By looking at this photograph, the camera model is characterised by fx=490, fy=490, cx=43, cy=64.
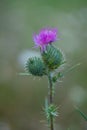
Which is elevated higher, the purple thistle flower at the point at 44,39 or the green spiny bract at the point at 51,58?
the purple thistle flower at the point at 44,39

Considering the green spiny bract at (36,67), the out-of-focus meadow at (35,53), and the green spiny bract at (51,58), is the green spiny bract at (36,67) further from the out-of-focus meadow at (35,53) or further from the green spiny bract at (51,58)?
the out-of-focus meadow at (35,53)

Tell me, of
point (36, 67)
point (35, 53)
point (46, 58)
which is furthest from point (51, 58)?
point (35, 53)

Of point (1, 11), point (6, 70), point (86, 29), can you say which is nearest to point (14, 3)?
point (1, 11)

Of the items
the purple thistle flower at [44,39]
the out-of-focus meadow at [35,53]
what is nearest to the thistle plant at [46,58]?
the purple thistle flower at [44,39]

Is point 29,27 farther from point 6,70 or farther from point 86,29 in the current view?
point 6,70

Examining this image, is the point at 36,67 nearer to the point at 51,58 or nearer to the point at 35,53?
the point at 51,58

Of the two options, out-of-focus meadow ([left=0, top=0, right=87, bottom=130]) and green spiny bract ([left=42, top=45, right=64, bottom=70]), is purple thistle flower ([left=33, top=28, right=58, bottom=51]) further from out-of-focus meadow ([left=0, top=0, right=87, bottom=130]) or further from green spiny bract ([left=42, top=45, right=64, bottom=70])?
out-of-focus meadow ([left=0, top=0, right=87, bottom=130])
